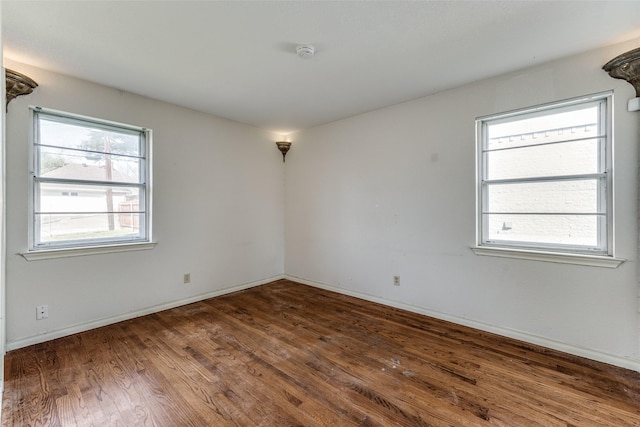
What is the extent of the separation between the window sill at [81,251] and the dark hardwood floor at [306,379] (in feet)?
2.51

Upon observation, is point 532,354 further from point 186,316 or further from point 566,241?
point 186,316

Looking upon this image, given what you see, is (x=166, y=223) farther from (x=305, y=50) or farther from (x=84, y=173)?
(x=305, y=50)

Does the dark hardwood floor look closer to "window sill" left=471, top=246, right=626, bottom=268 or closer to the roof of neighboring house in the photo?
"window sill" left=471, top=246, right=626, bottom=268

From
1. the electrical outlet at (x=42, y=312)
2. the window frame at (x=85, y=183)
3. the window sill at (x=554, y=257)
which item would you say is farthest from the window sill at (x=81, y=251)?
the window sill at (x=554, y=257)

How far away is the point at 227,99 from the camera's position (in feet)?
11.1

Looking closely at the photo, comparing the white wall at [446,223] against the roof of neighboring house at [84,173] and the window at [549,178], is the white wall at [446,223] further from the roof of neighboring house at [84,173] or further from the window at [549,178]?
the roof of neighboring house at [84,173]

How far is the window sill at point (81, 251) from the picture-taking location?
2654 mm

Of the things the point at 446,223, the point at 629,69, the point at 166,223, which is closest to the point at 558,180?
the point at 629,69

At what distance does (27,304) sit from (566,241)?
4775 millimetres

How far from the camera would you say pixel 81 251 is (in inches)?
115

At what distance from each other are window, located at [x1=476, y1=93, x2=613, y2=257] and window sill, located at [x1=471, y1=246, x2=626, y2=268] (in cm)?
6

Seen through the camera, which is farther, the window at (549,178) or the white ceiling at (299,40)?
the window at (549,178)

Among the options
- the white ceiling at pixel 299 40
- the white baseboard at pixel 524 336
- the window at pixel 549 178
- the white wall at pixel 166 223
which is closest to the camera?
the white ceiling at pixel 299 40

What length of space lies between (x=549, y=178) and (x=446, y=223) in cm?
97
